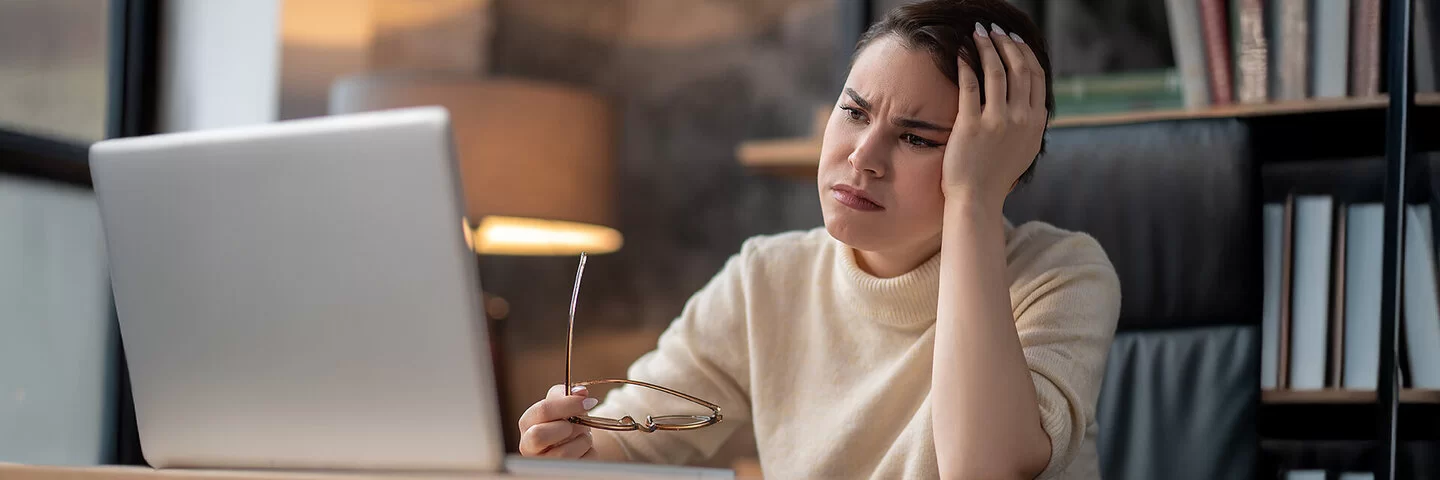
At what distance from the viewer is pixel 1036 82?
104 centimetres

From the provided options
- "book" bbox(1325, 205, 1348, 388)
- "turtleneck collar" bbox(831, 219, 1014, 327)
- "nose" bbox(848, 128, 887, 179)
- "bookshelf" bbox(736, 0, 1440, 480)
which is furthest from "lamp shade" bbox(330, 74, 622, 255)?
"book" bbox(1325, 205, 1348, 388)

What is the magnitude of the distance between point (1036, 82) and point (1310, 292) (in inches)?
26.1

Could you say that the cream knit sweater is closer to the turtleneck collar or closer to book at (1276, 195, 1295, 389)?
the turtleneck collar

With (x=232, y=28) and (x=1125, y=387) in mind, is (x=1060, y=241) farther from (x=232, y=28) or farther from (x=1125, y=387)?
(x=232, y=28)

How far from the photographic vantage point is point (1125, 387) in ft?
4.33

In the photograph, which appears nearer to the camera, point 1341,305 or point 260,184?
point 260,184

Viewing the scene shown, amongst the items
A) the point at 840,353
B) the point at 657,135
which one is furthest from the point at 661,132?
the point at 840,353

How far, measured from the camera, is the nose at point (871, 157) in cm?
104

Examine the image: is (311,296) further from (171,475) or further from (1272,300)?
(1272,300)

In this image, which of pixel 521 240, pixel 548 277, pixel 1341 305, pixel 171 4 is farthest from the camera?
pixel 548 277

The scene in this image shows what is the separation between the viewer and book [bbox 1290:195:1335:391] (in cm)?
144

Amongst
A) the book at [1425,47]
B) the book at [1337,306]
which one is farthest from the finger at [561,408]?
the book at [1425,47]

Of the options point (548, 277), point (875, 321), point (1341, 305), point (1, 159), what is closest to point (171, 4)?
point (1, 159)

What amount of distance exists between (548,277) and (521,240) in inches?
13.2
